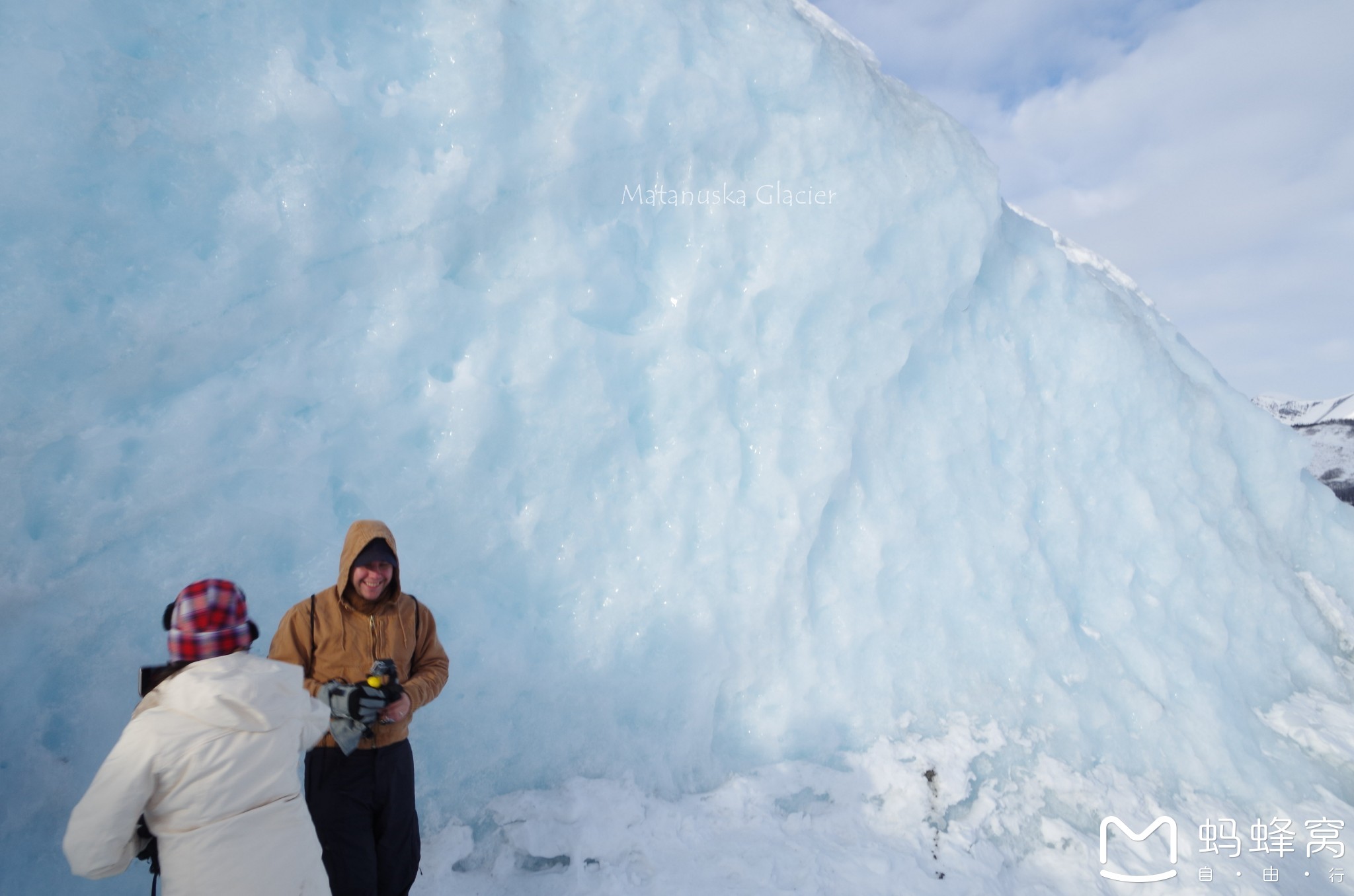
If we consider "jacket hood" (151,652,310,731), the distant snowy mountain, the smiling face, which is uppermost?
the distant snowy mountain

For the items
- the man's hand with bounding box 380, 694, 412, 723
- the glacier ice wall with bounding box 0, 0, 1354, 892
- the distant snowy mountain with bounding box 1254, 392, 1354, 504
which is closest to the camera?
the man's hand with bounding box 380, 694, 412, 723

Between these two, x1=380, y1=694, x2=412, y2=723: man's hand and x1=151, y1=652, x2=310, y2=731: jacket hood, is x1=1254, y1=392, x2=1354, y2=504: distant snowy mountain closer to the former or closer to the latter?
x1=380, y1=694, x2=412, y2=723: man's hand

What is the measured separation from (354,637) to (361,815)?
0.58m

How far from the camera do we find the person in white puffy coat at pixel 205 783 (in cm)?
160

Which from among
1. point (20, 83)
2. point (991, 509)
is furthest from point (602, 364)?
point (991, 509)

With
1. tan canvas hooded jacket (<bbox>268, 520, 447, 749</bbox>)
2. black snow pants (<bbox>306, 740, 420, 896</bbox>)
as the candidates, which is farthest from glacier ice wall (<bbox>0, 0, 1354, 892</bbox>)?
tan canvas hooded jacket (<bbox>268, 520, 447, 749</bbox>)

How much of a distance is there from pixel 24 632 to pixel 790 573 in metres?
3.56

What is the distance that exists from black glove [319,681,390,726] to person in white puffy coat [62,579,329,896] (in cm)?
41

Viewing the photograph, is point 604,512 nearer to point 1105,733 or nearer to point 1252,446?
point 1105,733

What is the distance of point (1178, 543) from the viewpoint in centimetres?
654

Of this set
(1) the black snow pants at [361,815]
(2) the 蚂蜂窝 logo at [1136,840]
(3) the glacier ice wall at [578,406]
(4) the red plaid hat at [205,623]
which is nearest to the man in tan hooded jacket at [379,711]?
(1) the black snow pants at [361,815]

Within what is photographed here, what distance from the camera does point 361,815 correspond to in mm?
2471

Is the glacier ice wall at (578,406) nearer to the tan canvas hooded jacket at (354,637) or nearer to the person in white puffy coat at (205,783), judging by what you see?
the tan canvas hooded jacket at (354,637)

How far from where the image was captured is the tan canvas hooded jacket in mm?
2371
